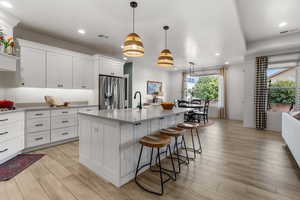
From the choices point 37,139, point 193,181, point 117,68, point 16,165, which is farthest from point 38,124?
point 193,181

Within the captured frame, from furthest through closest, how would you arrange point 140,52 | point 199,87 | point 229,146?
1. point 199,87
2. point 229,146
3. point 140,52

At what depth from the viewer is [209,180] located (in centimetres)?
204

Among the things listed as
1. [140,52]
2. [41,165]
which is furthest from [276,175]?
[41,165]

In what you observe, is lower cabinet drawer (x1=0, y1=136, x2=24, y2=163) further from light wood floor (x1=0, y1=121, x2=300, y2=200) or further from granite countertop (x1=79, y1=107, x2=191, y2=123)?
granite countertop (x1=79, y1=107, x2=191, y2=123)

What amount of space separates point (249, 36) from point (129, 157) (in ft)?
16.8

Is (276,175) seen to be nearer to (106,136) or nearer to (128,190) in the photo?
(128,190)

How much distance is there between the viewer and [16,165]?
2445 millimetres

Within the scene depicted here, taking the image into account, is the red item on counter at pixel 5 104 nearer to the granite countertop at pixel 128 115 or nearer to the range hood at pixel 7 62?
the range hood at pixel 7 62

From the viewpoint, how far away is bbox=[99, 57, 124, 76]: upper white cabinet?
4386 millimetres

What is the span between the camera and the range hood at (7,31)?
264 cm

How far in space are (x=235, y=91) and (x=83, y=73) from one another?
707cm

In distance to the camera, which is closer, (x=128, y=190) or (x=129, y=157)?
(x=128, y=190)

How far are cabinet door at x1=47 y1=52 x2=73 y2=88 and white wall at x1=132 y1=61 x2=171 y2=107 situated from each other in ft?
10.4

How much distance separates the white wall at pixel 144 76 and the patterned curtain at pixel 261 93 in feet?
15.6
